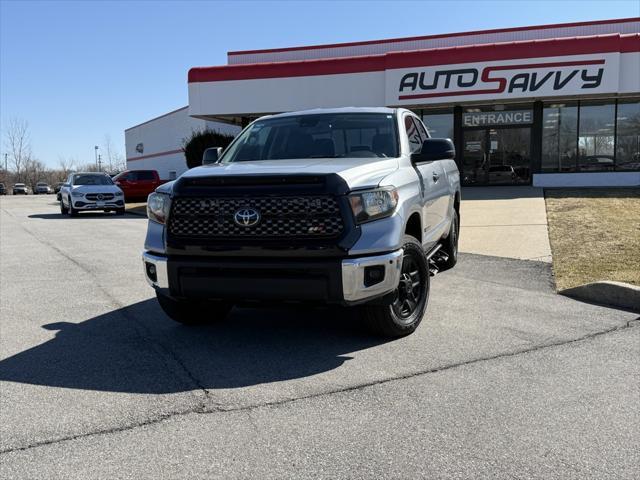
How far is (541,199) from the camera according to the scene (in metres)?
17.2

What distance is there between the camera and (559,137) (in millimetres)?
22516

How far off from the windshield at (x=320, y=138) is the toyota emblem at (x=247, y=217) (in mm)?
1368

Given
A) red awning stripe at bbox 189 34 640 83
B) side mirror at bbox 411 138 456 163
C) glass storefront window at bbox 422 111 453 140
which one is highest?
red awning stripe at bbox 189 34 640 83

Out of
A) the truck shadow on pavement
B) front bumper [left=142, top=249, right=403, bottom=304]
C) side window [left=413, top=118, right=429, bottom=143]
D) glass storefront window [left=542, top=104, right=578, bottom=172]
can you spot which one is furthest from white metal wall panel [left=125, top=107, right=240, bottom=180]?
front bumper [left=142, top=249, right=403, bottom=304]

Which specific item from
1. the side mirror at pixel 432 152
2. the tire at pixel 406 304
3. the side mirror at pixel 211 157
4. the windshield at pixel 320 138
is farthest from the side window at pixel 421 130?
the side mirror at pixel 211 157

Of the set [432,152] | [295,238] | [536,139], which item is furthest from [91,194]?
[295,238]

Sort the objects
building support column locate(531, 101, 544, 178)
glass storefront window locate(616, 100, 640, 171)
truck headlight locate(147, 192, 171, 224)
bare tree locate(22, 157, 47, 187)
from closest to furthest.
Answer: truck headlight locate(147, 192, 171, 224)
glass storefront window locate(616, 100, 640, 171)
building support column locate(531, 101, 544, 178)
bare tree locate(22, 157, 47, 187)

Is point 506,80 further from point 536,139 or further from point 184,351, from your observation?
point 184,351

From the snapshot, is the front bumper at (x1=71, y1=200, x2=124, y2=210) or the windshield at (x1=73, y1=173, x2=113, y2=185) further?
the windshield at (x1=73, y1=173, x2=113, y2=185)

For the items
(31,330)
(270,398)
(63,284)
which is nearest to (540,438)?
(270,398)

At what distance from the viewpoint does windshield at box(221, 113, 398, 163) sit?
5.54m

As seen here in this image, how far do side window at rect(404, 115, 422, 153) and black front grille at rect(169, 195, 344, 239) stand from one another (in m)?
2.01

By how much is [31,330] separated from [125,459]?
2.96 m

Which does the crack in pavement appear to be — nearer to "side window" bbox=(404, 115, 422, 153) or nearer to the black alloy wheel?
the black alloy wheel
